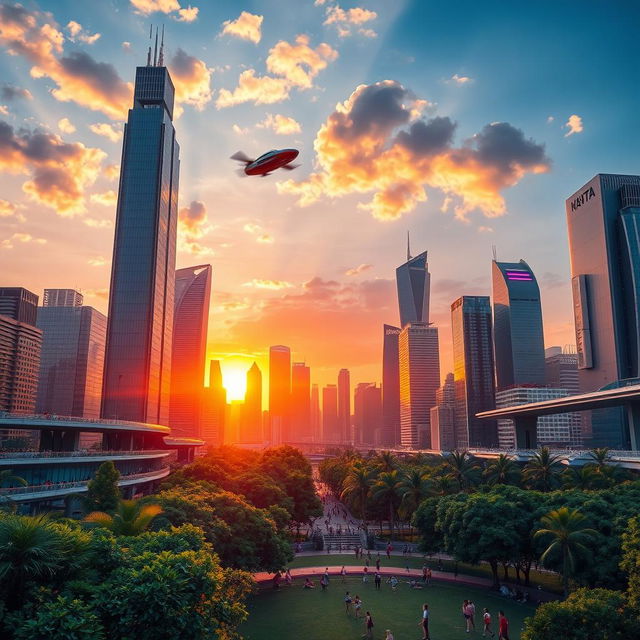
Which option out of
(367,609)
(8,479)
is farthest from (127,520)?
(8,479)

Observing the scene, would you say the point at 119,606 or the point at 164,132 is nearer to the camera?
the point at 119,606

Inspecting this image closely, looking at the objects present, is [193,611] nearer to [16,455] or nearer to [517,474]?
[16,455]

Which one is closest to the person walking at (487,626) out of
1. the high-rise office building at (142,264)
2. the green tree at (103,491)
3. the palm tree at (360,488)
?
the green tree at (103,491)

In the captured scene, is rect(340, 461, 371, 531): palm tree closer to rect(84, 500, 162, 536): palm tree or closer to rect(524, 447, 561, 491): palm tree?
rect(524, 447, 561, 491): palm tree

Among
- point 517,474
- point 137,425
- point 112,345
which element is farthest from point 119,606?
point 112,345

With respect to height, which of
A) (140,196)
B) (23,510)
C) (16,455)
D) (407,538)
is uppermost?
(140,196)

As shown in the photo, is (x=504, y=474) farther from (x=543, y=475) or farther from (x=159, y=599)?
(x=159, y=599)

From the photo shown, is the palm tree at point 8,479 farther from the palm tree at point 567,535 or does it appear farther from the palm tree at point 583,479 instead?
the palm tree at point 583,479
